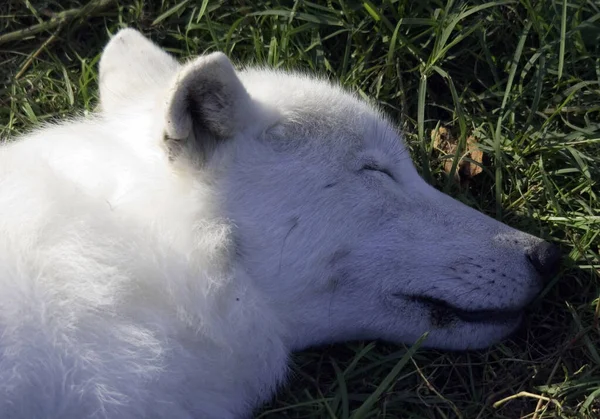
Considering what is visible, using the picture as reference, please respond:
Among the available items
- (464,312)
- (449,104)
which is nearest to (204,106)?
(464,312)

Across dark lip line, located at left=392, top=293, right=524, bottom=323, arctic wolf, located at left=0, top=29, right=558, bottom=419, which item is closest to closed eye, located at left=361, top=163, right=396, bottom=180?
arctic wolf, located at left=0, top=29, right=558, bottom=419

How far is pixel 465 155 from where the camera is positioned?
184 inches

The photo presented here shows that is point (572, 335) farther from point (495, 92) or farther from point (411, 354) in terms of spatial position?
point (495, 92)

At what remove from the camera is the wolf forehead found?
357 cm

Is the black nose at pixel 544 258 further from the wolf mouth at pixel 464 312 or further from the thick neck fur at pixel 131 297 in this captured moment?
the thick neck fur at pixel 131 297

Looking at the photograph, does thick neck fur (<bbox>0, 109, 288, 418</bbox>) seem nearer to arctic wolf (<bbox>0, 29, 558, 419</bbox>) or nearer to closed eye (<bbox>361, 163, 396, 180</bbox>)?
arctic wolf (<bbox>0, 29, 558, 419</bbox>)

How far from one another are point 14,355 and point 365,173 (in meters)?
1.62

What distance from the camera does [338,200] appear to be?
3.50 metres

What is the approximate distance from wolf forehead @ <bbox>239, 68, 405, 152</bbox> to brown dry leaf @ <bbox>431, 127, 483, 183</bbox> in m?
0.84

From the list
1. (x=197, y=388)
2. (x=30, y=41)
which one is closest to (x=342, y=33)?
(x=30, y=41)

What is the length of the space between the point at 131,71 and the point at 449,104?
6.58ft

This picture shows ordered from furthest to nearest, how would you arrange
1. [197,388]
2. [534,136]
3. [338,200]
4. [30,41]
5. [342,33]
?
[30,41] < [342,33] < [534,136] < [338,200] < [197,388]

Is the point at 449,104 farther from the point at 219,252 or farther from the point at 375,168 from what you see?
the point at 219,252

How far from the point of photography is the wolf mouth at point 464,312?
11.8 feet
